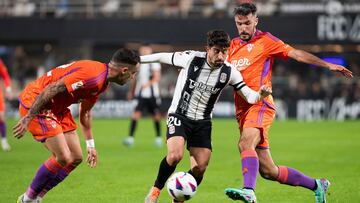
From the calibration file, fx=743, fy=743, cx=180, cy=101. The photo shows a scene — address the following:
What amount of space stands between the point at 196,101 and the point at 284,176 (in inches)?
59.2

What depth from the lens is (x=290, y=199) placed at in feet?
34.4

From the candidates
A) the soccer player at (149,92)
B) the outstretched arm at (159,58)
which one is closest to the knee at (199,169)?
the outstretched arm at (159,58)

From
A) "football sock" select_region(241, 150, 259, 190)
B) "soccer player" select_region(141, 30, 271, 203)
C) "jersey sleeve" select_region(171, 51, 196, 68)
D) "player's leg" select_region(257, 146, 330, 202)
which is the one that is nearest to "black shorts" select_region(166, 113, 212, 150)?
"soccer player" select_region(141, 30, 271, 203)

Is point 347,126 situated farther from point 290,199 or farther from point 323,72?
point 290,199

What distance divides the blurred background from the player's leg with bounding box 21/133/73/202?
24.2 m

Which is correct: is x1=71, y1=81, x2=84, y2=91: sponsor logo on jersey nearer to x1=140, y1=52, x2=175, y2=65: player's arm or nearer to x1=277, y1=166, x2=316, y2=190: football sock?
x1=140, y1=52, x2=175, y2=65: player's arm

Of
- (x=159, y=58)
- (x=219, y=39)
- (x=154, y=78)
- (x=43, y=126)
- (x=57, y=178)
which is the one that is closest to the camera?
(x=219, y=39)

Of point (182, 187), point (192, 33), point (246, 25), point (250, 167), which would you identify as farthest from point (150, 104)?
point (192, 33)

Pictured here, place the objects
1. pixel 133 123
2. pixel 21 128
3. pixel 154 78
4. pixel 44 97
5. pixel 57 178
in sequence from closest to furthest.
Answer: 1. pixel 21 128
2. pixel 44 97
3. pixel 57 178
4. pixel 133 123
5. pixel 154 78

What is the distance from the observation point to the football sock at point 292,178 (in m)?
9.45

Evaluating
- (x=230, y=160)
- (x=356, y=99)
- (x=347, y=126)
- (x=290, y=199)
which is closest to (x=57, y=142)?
(x=290, y=199)

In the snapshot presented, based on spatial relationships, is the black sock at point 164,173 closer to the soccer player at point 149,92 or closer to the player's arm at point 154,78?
the soccer player at point 149,92

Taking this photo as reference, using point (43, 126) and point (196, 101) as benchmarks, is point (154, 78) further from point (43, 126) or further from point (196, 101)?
point (43, 126)

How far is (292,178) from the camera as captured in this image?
9.49 metres
